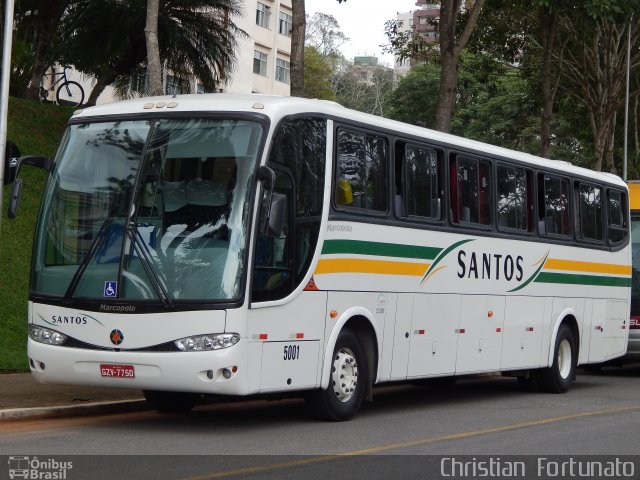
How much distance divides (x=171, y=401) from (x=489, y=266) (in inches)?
195

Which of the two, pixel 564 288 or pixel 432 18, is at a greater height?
pixel 432 18

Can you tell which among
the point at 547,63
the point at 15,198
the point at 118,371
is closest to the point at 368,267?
the point at 118,371

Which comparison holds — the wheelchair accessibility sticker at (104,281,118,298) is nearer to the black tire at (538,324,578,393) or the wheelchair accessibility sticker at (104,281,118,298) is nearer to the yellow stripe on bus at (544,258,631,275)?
the yellow stripe on bus at (544,258,631,275)

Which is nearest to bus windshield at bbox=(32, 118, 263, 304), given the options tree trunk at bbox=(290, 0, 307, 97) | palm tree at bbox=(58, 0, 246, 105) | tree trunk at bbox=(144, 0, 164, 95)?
tree trunk at bbox=(144, 0, 164, 95)

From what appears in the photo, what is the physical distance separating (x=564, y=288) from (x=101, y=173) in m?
8.84

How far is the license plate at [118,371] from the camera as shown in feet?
38.3

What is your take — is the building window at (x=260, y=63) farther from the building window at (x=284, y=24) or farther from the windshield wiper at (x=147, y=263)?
the windshield wiper at (x=147, y=263)

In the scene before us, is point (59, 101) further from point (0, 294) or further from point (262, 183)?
point (262, 183)

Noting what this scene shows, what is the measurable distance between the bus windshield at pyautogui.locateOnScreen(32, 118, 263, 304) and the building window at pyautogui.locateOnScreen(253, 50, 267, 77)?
5489 cm

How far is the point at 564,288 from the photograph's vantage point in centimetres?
1881

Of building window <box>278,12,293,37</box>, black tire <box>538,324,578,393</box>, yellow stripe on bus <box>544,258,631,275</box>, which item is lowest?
black tire <box>538,324,578,393</box>

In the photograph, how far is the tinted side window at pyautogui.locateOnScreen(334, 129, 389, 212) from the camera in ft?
43.9
